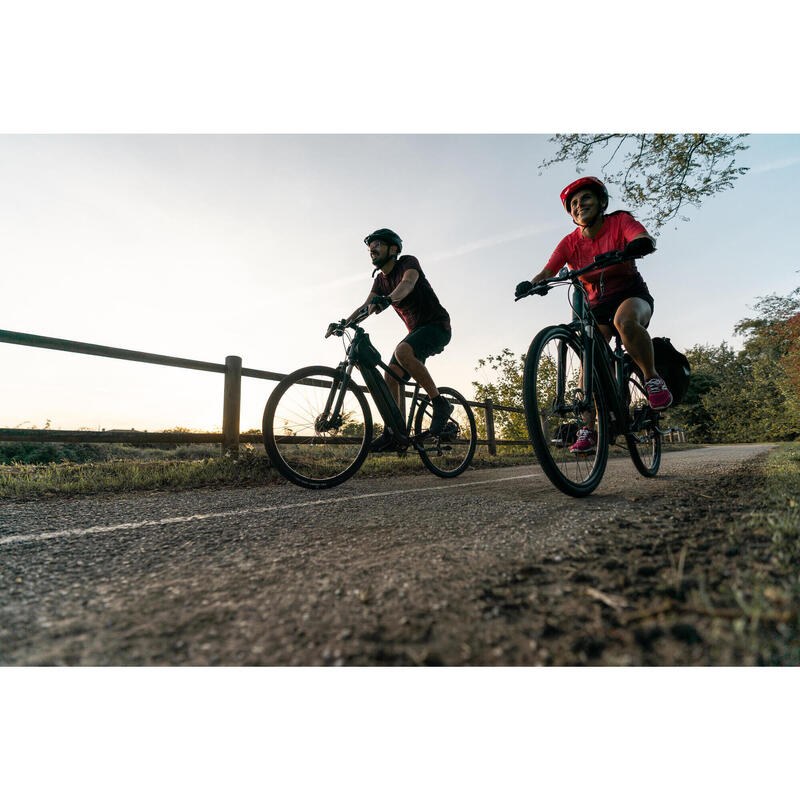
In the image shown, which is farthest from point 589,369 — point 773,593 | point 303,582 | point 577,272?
point 303,582

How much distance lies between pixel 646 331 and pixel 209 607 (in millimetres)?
3380

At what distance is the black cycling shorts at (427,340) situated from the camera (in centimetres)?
435

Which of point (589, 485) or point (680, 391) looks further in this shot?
point (680, 391)

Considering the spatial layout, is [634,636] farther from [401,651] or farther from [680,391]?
[680,391]

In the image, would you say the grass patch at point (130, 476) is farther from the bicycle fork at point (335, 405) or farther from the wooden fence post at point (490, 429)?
the wooden fence post at point (490, 429)

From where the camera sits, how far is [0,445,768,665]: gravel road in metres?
0.88

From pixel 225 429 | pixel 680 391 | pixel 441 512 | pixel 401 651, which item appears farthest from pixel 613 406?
pixel 225 429

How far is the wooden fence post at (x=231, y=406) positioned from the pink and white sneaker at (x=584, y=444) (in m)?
4.03

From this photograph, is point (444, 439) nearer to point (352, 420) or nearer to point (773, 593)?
point (352, 420)

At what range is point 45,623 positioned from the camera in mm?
1045

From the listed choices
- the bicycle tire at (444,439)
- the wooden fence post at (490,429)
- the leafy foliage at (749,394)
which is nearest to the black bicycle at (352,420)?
the bicycle tire at (444,439)

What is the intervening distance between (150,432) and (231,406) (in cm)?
97

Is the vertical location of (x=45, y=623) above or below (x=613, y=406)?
below

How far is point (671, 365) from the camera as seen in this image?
356cm
